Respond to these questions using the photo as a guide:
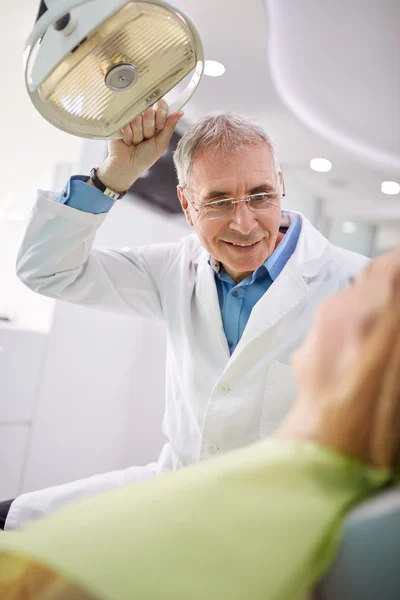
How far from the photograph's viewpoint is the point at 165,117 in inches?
45.4

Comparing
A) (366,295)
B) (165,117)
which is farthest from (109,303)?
(366,295)

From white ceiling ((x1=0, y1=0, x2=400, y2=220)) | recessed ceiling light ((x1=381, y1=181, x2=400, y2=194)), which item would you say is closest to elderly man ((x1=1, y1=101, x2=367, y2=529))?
white ceiling ((x1=0, y1=0, x2=400, y2=220))

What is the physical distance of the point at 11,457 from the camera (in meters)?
2.12

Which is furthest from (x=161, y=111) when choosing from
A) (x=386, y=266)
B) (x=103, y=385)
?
(x=103, y=385)

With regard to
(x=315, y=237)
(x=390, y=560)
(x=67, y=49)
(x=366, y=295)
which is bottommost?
(x=390, y=560)

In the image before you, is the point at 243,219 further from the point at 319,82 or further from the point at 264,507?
the point at 319,82

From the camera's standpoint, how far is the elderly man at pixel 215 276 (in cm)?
116

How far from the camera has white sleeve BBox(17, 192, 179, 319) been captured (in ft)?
4.23

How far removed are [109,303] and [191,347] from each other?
32 centimetres

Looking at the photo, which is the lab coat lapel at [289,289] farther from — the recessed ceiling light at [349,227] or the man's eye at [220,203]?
the recessed ceiling light at [349,227]

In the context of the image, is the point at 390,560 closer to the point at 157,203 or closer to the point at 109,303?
the point at 109,303

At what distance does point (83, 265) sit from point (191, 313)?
330 millimetres

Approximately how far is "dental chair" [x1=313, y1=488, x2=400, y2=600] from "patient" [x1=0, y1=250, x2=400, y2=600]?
1 cm

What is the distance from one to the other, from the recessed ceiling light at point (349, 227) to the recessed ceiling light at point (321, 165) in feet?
1.73
